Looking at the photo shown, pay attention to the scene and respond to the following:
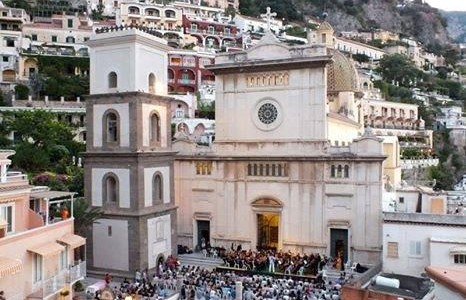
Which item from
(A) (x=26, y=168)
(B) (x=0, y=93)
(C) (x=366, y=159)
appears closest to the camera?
(C) (x=366, y=159)

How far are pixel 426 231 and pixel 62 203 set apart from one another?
1899 centimetres

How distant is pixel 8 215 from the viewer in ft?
72.1

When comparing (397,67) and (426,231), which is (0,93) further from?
(397,67)

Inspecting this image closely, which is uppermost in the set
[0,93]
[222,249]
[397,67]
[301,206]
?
[397,67]

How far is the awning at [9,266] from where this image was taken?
19.1 m

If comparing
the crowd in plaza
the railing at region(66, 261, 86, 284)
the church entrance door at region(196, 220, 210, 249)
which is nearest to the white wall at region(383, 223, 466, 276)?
the crowd in plaza

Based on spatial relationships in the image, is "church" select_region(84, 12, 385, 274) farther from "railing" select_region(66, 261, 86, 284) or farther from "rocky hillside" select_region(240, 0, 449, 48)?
"rocky hillside" select_region(240, 0, 449, 48)

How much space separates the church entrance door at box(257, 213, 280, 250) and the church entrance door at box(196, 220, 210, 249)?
12.2 ft

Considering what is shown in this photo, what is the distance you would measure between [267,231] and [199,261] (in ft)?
16.2

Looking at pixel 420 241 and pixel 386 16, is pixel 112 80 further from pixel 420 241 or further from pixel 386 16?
pixel 386 16

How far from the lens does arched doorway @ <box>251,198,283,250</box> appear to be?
120 feet

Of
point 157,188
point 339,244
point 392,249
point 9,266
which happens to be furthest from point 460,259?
point 9,266

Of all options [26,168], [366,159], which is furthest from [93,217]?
[26,168]

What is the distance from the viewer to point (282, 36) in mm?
113125
